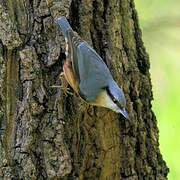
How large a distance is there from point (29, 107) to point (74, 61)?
0.84ft

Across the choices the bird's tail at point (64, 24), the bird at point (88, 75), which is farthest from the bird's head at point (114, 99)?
the bird's tail at point (64, 24)

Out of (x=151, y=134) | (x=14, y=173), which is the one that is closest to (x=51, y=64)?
(x=14, y=173)

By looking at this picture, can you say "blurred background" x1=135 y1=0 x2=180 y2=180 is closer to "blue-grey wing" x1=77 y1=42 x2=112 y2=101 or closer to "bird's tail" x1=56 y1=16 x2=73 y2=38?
"blue-grey wing" x1=77 y1=42 x2=112 y2=101

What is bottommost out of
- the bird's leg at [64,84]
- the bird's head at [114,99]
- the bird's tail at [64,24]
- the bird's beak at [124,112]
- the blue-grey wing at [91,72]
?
the bird's beak at [124,112]

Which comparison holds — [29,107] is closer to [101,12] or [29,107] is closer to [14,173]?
[14,173]

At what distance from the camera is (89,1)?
7.80 feet

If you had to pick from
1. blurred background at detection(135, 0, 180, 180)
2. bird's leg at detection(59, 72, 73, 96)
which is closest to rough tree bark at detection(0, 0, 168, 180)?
bird's leg at detection(59, 72, 73, 96)

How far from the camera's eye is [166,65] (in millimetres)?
3699

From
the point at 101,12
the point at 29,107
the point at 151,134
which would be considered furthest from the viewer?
the point at 151,134

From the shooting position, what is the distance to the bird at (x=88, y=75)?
229 centimetres

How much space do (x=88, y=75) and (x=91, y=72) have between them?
2cm

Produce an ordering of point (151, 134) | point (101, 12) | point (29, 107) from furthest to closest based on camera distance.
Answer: point (151, 134), point (101, 12), point (29, 107)

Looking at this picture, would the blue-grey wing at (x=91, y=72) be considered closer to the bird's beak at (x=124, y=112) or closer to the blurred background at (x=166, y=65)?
the bird's beak at (x=124, y=112)

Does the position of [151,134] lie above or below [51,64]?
below
